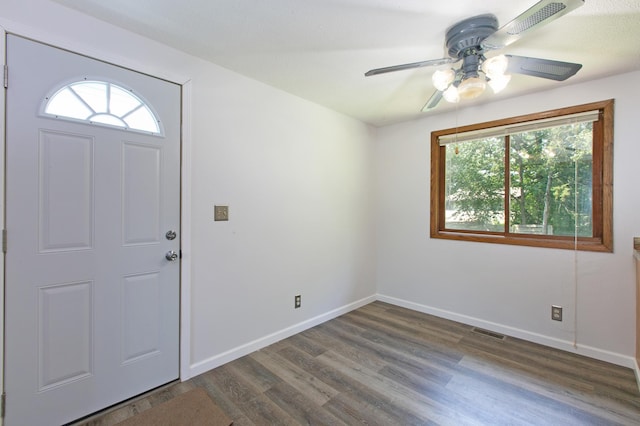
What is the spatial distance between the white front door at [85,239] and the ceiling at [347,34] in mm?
399

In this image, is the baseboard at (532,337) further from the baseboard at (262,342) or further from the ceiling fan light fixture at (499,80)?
the ceiling fan light fixture at (499,80)

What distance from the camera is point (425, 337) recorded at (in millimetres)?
2707

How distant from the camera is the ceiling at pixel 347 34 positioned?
1528 mm

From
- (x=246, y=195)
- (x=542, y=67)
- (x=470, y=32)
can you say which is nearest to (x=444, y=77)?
(x=470, y=32)

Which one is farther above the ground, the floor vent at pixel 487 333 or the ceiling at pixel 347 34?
the ceiling at pixel 347 34

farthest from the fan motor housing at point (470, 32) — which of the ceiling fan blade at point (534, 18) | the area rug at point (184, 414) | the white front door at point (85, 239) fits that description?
the area rug at point (184, 414)

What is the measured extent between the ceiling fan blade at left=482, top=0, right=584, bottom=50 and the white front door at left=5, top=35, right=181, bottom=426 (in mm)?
2050

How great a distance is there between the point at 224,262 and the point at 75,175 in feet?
3.64

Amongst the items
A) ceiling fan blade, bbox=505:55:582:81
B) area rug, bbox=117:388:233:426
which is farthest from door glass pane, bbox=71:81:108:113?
ceiling fan blade, bbox=505:55:582:81

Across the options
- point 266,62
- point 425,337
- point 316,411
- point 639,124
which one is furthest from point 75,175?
point 639,124

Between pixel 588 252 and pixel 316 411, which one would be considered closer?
pixel 316 411

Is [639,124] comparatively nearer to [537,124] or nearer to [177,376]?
[537,124]

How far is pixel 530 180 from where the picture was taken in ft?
8.97

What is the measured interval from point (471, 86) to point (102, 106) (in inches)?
88.1
